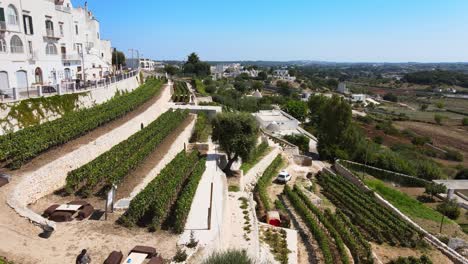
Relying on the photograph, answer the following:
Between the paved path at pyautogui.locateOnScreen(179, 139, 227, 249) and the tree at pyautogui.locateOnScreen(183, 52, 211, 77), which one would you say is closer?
the paved path at pyautogui.locateOnScreen(179, 139, 227, 249)

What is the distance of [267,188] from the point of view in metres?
26.5

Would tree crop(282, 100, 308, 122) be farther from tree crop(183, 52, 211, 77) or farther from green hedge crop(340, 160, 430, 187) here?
tree crop(183, 52, 211, 77)

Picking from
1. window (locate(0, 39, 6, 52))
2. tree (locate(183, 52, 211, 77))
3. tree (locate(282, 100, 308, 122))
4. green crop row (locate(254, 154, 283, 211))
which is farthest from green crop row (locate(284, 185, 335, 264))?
tree (locate(183, 52, 211, 77))

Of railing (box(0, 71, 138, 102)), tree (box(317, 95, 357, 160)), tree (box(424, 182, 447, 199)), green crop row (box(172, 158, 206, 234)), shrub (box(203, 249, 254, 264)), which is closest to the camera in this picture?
shrub (box(203, 249, 254, 264))

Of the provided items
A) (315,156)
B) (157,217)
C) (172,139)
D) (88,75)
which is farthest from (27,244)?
(315,156)

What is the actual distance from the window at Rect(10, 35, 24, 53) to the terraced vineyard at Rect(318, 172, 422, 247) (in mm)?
25846

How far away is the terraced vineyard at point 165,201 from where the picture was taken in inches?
520

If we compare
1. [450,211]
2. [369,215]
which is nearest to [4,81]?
[369,215]

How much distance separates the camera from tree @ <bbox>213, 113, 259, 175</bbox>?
23.7m

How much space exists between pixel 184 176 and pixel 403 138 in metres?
56.5

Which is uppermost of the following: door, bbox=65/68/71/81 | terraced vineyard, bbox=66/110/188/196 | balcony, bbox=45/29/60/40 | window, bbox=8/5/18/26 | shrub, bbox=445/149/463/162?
window, bbox=8/5/18/26

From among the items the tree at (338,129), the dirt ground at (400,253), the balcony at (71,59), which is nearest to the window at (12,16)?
the balcony at (71,59)

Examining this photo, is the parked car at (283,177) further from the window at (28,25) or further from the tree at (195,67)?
the tree at (195,67)

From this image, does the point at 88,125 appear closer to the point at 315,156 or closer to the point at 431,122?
the point at 315,156
